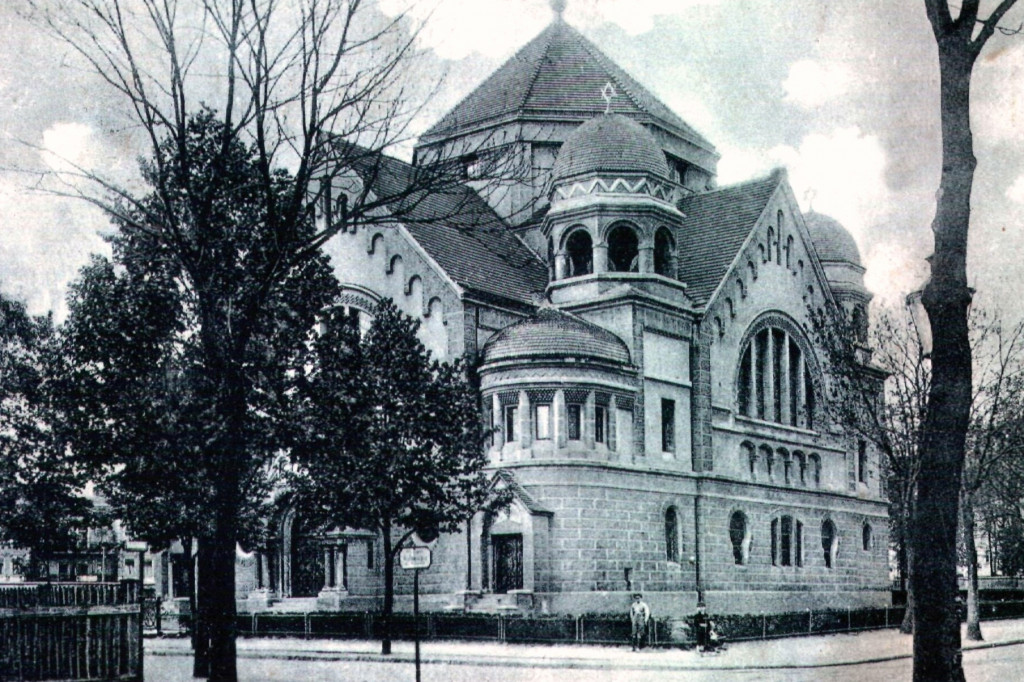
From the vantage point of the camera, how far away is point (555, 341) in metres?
38.1

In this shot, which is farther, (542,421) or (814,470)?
(814,470)

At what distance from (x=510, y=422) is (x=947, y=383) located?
23789 millimetres

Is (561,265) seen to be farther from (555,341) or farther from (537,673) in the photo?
(537,673)

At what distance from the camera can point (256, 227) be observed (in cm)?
2589

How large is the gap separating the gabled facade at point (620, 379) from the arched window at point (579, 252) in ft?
0.27

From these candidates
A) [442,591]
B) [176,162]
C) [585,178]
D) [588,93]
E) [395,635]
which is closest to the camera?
[176,162]

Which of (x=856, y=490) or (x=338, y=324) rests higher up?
(x=338, y=324)

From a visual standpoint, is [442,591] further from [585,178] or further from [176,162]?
[176,162]

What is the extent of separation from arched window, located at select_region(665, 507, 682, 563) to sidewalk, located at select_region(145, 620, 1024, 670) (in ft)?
20.1

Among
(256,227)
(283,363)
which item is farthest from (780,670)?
(256,227)

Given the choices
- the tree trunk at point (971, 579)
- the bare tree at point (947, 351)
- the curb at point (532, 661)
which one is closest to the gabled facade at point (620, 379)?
the tree trunk at point (971, 579)

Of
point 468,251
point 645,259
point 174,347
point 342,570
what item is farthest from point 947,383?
point 468,251

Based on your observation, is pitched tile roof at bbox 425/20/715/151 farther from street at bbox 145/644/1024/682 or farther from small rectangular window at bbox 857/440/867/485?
street at bbox 145/644/1024/682

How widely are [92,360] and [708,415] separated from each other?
2333cm
